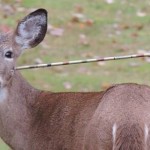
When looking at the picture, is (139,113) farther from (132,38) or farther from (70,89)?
(132,38)

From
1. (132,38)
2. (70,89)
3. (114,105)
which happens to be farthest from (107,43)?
(114,105)

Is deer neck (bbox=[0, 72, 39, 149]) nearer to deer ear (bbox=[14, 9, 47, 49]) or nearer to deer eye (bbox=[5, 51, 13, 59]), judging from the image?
deer eye (bbox=[5, 51, 13, 59])

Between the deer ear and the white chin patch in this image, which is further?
the deer ear

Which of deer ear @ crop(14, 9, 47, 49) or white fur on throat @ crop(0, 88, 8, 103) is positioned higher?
deer ear @ crop(14, 9, 47, 49)

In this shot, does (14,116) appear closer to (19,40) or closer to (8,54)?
(8,54)

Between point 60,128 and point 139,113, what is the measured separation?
1.04m

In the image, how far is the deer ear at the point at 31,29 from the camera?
6.98 m

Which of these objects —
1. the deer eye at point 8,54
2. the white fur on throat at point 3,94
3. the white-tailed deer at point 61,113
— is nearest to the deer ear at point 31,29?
the white-tailed deer at point 61,113

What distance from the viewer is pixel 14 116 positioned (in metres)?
6.77

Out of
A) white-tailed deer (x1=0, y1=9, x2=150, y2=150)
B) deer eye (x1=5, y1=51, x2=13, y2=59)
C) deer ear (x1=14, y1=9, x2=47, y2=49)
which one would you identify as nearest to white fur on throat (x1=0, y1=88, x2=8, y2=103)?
white-tailed deer (x1=0, y1=9, x2=150, y2=150)

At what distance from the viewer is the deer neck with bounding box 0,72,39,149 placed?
671cm

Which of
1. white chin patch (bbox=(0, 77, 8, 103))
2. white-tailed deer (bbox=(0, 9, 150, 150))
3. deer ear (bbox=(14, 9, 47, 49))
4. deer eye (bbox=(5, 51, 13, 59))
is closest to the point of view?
white-tailed deer (bbox=(0, 9, 150, 150))

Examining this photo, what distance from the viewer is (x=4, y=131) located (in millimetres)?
6734

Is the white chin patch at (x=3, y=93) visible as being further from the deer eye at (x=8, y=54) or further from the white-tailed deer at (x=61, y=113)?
the deer eye at (x=8, y=54)
